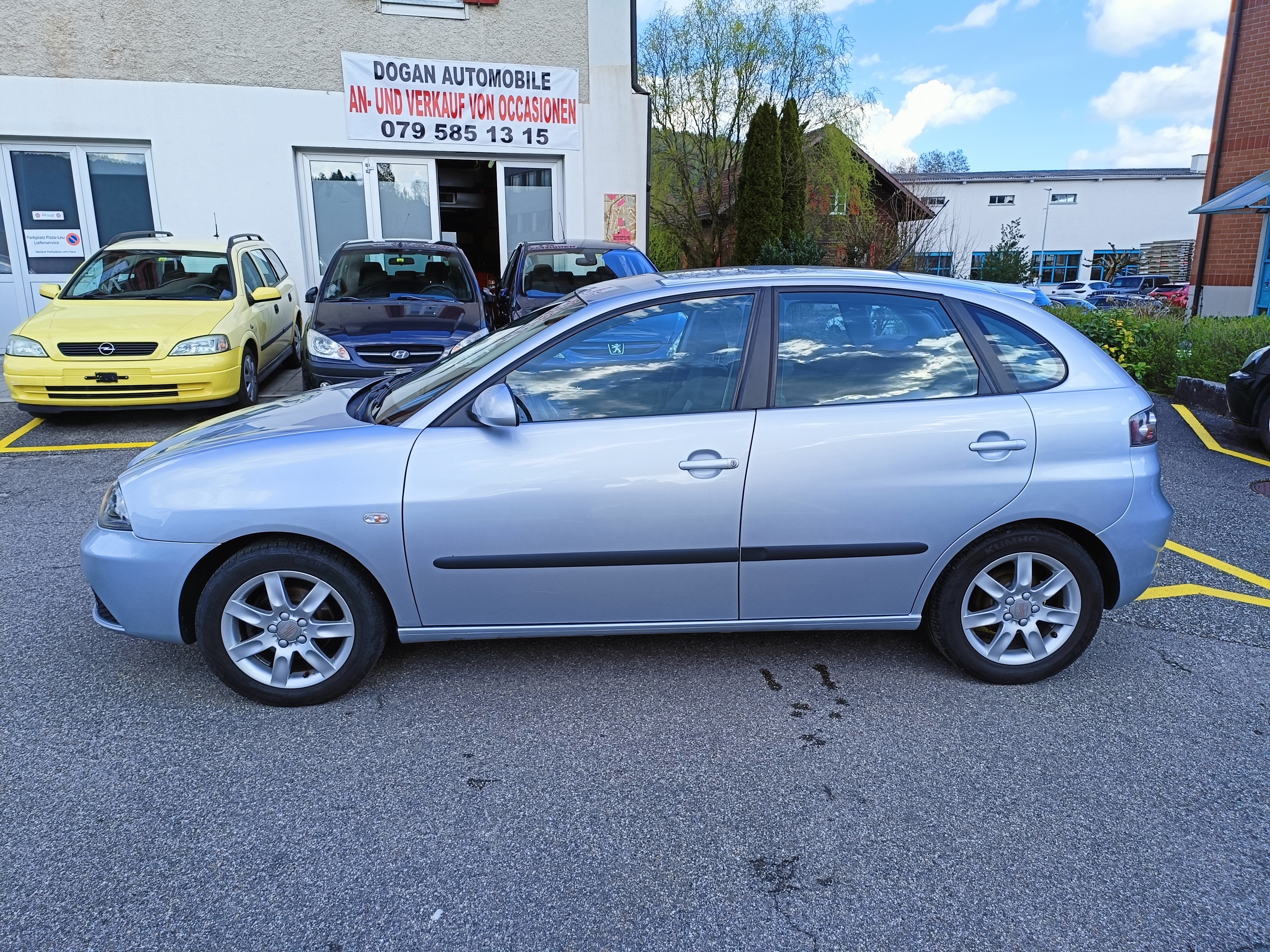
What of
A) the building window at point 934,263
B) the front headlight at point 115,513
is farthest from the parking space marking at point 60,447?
the building window at point 934,263

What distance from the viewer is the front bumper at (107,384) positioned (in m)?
7.28

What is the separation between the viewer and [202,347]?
7547 mm

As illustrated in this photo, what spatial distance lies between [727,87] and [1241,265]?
12195mm

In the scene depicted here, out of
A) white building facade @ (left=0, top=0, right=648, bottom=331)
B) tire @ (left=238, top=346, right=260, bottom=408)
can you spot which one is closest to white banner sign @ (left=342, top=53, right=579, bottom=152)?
white building facade @ (left=0, top=0, right=648, bottom=331)

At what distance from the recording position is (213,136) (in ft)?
38.8

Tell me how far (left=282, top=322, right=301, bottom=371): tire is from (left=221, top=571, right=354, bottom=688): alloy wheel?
314 inches

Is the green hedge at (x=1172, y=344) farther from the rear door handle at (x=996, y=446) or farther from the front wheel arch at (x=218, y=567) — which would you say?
the front wheel arch at (x=218, y=567)

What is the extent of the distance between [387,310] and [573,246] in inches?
102

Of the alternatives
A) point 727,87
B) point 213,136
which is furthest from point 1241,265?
point 213,136

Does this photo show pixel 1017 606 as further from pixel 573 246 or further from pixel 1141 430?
pixel 573 246

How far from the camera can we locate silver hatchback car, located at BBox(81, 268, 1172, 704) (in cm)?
317

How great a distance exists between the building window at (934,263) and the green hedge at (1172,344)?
10149 mm

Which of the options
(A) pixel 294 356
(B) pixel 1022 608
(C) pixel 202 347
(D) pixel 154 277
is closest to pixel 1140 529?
(B) pixel 1022 608

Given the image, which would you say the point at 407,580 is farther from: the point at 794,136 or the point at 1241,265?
the point at 794,136
